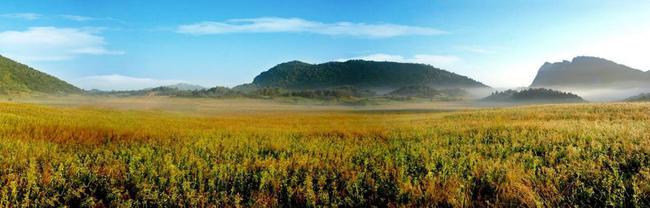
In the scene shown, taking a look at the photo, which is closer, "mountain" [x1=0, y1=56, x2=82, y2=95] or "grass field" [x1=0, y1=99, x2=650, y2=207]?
"grass field" [x1=0, y1=99, x2=650, y2=207]

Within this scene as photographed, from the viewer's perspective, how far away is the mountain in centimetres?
15735

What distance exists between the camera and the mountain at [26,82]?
157350 millimetres

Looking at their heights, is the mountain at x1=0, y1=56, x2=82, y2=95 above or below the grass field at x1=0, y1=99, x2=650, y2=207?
above

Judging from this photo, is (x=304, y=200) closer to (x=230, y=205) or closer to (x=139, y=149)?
(x=230, y=205)

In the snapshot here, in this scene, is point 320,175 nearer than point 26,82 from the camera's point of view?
Yes

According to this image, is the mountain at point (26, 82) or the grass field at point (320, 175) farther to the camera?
the mountain at point (26, 82)

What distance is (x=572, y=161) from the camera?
11.8 metres

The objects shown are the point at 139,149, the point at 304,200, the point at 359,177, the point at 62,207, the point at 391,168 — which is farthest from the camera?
the point at 139,149

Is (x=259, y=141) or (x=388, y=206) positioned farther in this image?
(x=259, y=141)

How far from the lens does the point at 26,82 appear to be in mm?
178250

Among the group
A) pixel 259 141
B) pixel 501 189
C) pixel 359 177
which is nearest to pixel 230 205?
pixel 359 177

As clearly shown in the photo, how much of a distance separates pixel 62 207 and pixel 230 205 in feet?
10.9

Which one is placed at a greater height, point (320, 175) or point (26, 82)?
point (26, 82)

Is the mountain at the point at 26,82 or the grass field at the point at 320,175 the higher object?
the mountain at the point at 26,82
